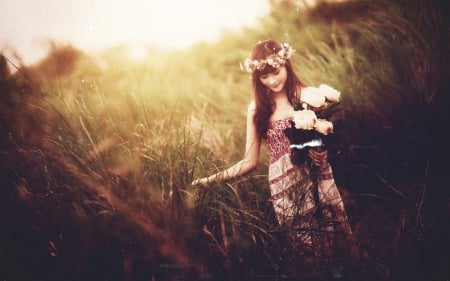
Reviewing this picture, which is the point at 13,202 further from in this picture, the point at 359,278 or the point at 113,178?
the point at 359,278

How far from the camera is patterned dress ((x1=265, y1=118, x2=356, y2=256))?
4.59ft

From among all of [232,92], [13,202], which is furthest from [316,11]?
[13,202]

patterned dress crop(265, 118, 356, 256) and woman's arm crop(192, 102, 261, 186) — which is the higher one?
woman's arm crop(192, 102, 261, 186)

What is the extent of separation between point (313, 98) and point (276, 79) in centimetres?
18

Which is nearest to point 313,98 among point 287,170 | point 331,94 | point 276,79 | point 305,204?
point 331,94

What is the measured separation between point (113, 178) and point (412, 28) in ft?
6.72

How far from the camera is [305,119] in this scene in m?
1.44

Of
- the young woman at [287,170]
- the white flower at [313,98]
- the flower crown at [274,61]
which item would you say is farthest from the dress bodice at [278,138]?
the flower crown at [274,61]

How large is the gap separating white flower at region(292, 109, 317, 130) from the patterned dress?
0.14m

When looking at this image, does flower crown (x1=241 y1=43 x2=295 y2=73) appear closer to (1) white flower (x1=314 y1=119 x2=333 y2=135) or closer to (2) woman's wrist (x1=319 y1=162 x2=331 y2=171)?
(1) white flower (x1=314 y1=119 x2=333 y2=135)

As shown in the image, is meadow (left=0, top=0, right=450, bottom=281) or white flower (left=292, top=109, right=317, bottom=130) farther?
white flower (left=292, top=109, right=317, bottom=130)

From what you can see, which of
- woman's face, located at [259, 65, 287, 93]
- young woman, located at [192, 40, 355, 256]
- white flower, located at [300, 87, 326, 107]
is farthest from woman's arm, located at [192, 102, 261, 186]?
white flower, located at [300, 87, 326, 107]

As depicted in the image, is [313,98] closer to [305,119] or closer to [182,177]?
[305,119]

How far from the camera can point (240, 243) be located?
1.37 meters
